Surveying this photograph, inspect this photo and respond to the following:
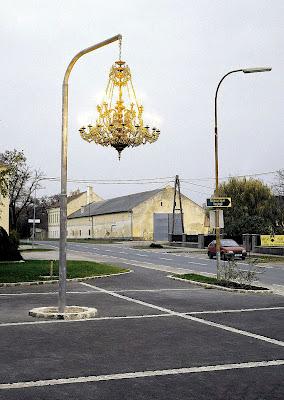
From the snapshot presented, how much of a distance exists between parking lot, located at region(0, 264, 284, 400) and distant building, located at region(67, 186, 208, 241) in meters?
67.9

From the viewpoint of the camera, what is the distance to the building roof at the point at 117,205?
87062 mm

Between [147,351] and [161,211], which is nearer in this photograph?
[147,351]

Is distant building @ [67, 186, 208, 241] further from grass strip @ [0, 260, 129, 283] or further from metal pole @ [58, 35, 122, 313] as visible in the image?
metal pole @ [58, 35, 122, 313]

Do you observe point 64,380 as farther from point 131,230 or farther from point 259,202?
point 131,230

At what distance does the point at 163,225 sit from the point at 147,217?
3.34 meters

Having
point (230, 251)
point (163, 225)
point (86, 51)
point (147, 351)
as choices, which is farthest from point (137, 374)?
point (163, 225)

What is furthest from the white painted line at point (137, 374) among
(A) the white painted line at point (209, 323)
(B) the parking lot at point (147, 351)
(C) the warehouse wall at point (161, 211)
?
(C) the warehouse wall at point (161, 211)

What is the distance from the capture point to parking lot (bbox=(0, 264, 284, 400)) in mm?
6273

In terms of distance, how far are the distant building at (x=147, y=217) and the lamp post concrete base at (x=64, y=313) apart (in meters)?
69.7

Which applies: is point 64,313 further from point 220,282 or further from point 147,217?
point 147,217

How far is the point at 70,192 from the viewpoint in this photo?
151m

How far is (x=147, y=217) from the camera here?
84312 mm

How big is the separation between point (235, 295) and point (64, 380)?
37.9 feet

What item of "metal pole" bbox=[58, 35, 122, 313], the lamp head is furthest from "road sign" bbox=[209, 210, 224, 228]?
"metal pole" bbox=[58, 35, 122, 313]
